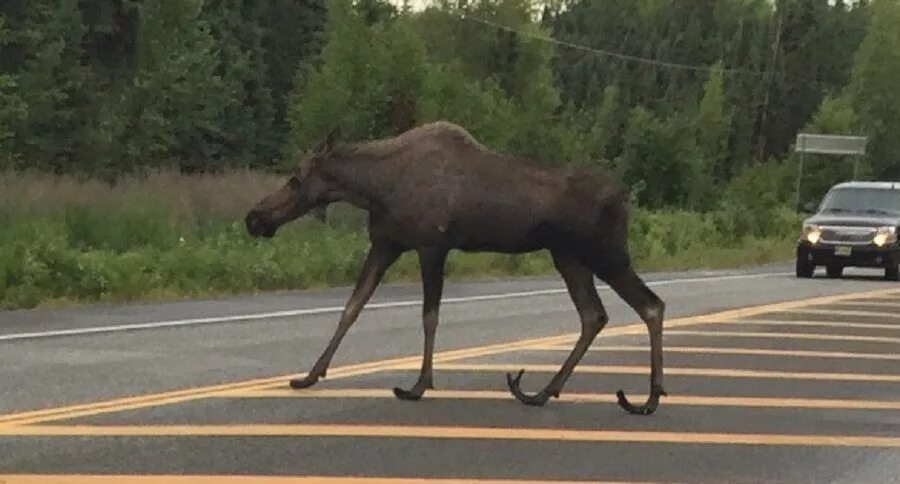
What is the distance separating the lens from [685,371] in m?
13.0

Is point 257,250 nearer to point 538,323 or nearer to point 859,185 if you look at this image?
point 538,323

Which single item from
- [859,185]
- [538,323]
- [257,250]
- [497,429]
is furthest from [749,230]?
[497,429]

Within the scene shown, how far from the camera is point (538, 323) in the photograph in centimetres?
1705

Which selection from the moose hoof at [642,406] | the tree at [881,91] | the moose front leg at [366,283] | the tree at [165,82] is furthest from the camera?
the tree at [881,91]

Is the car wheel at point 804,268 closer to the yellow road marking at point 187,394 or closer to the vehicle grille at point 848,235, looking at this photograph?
the vehicle grille at point 848,235

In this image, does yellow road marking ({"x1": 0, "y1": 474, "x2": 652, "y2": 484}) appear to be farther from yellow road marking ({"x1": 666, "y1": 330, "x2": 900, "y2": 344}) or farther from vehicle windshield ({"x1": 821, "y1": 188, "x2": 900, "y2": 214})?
vehicle windshield ({"x1": 821, "y1": 188, "x2": 900, "y2": 214})

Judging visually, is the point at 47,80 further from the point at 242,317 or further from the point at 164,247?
the point at 242,317

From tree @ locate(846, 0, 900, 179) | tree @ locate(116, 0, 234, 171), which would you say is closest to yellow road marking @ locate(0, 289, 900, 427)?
tree @ locate(116, 0, 234, 171)

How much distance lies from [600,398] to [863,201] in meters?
20.3

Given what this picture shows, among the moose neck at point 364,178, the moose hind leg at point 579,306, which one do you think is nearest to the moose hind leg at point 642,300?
the moose hind leg at point 579,306

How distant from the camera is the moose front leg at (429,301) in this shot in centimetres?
1056

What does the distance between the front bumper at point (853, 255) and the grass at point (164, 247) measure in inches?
148

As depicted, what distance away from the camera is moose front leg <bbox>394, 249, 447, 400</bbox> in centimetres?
1056

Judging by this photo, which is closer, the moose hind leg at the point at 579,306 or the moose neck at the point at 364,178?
the moose neck at the point at 364,178
